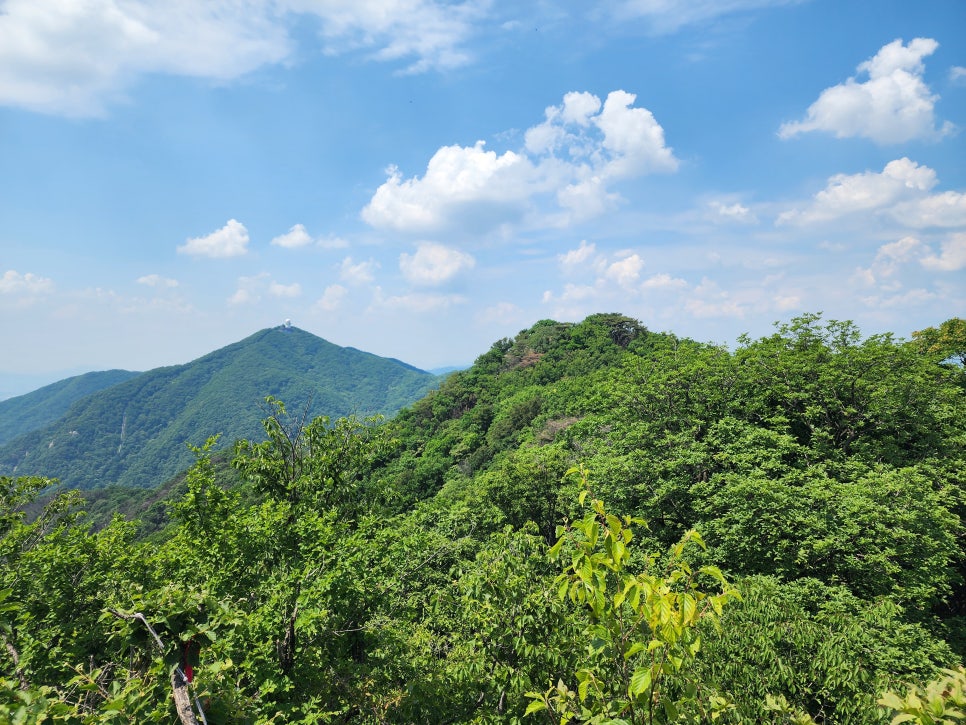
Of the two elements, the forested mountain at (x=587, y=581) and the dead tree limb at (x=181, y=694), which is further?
the forested mountain at (x=587, y=581)

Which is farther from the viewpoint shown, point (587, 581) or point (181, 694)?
point (181, 694)

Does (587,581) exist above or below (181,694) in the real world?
above

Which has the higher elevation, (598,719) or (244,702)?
(598,719)

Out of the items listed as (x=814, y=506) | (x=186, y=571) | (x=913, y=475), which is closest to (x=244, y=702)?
(x=186, y=571)

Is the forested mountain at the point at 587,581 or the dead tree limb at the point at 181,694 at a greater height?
the dead tree limb at the point at 181,694

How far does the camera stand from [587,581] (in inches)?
121

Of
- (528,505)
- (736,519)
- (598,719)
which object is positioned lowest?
(528,505)

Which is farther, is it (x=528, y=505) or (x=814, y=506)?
(x=528, y=505)

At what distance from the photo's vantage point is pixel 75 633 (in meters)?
10.5

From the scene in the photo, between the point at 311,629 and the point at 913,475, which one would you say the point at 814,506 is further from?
the point at 311,629

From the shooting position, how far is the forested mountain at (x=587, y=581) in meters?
3.72

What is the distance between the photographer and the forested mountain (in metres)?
3.72

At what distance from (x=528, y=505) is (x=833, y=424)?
17.5 meters

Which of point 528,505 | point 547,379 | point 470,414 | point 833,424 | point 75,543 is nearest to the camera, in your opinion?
point 75,543
